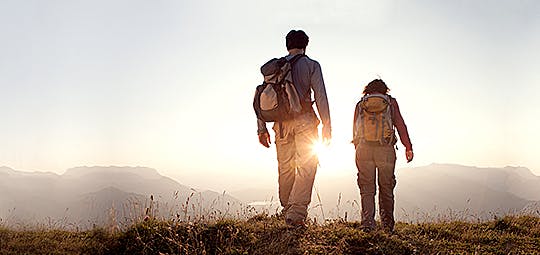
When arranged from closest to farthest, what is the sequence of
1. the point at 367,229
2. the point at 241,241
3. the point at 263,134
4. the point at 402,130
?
the point at 241,241
the point at 367,229
the point at 263,134
the point at 402,130

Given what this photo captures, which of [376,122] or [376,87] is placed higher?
[376,87]

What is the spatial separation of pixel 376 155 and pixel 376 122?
1.58 ft

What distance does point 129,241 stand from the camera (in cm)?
577

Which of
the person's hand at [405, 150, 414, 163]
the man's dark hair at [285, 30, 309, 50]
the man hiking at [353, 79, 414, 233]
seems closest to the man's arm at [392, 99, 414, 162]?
the person's hand at [405, 150, 414, 163]

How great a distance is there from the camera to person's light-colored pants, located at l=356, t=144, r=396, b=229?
724 centimetres

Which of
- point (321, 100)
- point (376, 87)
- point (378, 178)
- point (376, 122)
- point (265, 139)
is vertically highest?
point (376, 87)

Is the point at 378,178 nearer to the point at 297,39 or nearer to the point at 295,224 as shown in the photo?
the point at 295,224

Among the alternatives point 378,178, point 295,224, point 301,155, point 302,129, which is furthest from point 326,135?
point 378,178

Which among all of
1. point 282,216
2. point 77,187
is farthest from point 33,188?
point 282,216

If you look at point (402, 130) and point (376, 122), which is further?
point (402, 130)

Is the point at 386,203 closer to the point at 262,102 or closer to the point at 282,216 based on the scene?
the point at 282,216

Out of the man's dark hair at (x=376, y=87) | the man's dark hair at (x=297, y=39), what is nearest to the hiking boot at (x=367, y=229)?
the man's dark hair at (x=376, y=87)

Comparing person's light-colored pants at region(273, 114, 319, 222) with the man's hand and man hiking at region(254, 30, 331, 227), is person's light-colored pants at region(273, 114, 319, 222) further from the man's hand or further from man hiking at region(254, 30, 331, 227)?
the man's hand

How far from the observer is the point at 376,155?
7242 mm
